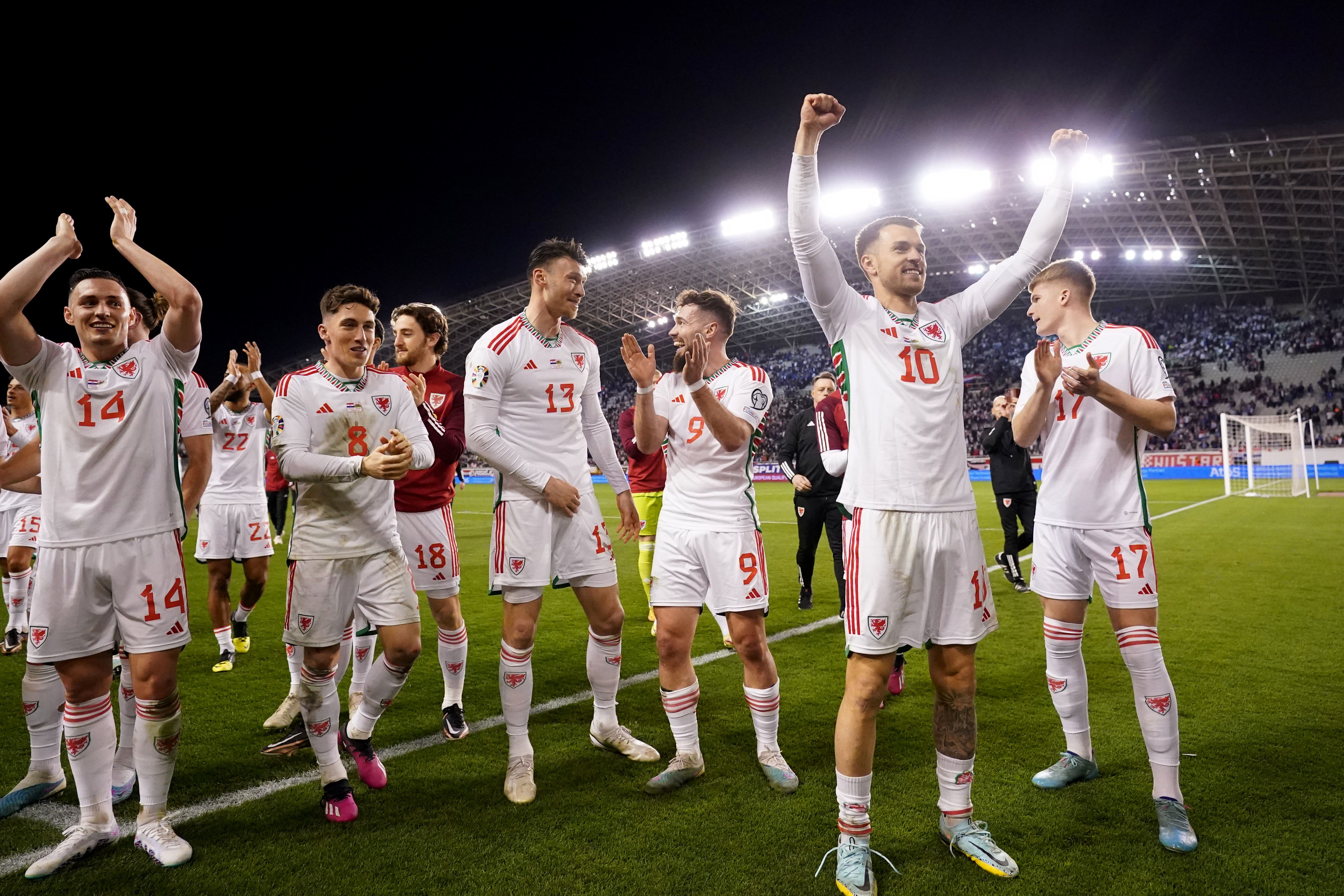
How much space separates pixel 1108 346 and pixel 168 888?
4.40 m

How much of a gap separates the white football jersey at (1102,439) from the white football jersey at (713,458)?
1.31 m

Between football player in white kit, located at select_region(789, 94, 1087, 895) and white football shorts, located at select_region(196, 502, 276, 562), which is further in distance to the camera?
white football shorts, located at select_region(196, 502, 276, 562)

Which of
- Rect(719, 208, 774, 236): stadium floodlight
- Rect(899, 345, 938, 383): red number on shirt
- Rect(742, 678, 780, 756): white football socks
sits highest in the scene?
Rect(719, 208, 774, 236): stadium floodlight

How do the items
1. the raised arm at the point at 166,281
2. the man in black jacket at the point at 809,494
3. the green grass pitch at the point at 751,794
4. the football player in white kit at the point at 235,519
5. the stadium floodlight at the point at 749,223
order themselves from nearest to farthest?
the green grass pitch at the point at 751,794
the raised arm at the point at 166,281
the football player in white kit at the point at 235,519
the man in black jacket at the point at 809,494
the stadium floodlight at the point at 749,223

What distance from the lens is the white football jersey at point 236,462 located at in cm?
652

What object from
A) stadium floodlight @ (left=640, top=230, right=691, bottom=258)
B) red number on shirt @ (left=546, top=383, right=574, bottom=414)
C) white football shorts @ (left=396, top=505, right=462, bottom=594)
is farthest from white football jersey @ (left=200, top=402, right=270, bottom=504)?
stadium floodlight @ (left=640, top=230, right=691, bottom=258)

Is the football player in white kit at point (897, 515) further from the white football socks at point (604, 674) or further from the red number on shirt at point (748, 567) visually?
the white football socks at point (604, 674)

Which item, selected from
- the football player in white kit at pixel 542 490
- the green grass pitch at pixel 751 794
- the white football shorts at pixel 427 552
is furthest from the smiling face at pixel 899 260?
the white football shorts at pixel 427 552

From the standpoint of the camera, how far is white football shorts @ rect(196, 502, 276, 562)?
6363mm

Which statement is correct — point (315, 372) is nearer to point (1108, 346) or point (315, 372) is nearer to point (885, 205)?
point (1108, 346)

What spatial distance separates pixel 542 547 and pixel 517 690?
2.39 ft

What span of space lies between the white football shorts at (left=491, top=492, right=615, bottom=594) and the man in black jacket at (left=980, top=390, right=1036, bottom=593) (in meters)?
5.80

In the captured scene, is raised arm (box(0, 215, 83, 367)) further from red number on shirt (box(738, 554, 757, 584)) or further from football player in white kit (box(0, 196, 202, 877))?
red number on shirt (box(738, 554, 757, 584))

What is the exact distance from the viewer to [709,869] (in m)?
2.96
